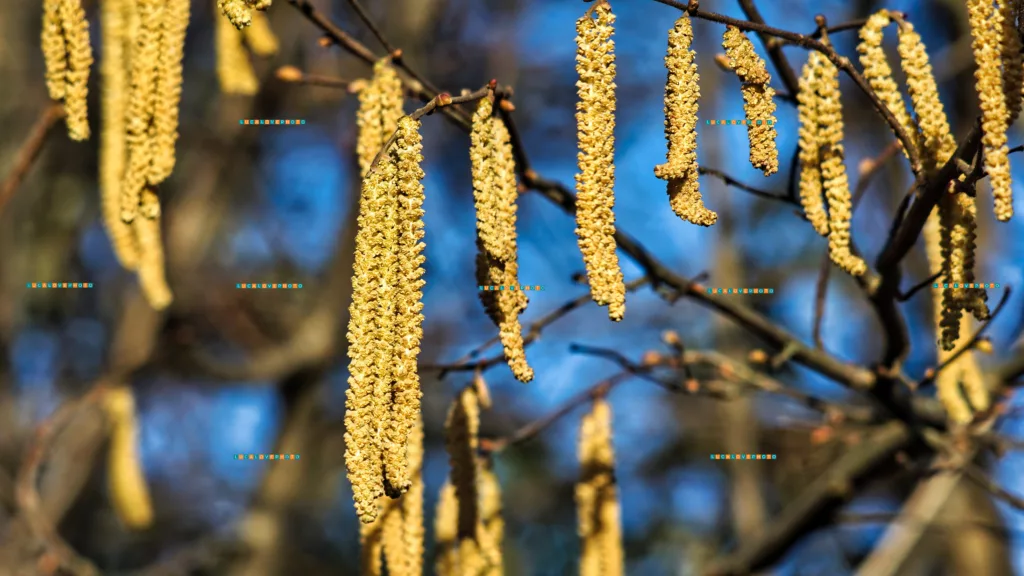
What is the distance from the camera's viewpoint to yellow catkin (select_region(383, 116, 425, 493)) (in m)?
1.06

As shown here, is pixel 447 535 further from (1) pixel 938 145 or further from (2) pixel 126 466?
(2) pixel 126 466

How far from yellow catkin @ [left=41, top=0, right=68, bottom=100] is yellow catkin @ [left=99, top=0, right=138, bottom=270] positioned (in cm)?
25

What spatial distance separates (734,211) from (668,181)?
4.08 m

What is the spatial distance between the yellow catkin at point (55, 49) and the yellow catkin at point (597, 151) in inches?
30.1

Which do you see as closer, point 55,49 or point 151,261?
point 55,49

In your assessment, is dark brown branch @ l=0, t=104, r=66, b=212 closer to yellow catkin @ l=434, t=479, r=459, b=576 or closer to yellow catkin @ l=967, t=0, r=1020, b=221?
yellow catkin @ l=434, t=479, r=459, b=576

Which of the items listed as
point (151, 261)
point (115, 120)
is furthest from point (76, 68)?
point (151, 261)

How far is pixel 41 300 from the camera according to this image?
255 inches

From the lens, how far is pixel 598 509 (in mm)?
1811

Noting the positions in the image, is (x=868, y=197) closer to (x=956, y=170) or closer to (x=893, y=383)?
(x=893, y=383)

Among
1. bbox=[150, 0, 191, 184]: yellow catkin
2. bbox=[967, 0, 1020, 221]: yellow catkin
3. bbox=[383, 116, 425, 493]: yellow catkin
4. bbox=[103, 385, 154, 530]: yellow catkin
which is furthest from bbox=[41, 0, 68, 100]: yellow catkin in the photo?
bbox=[103, 385, 154, 530]: yellow catkin

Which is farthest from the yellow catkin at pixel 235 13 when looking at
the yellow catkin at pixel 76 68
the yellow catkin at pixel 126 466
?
the yellow catkin at pixel 126 466

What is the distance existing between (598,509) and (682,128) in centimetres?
88

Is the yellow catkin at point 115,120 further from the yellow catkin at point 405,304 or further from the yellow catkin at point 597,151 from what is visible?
the yellow catkin at point 597,151
